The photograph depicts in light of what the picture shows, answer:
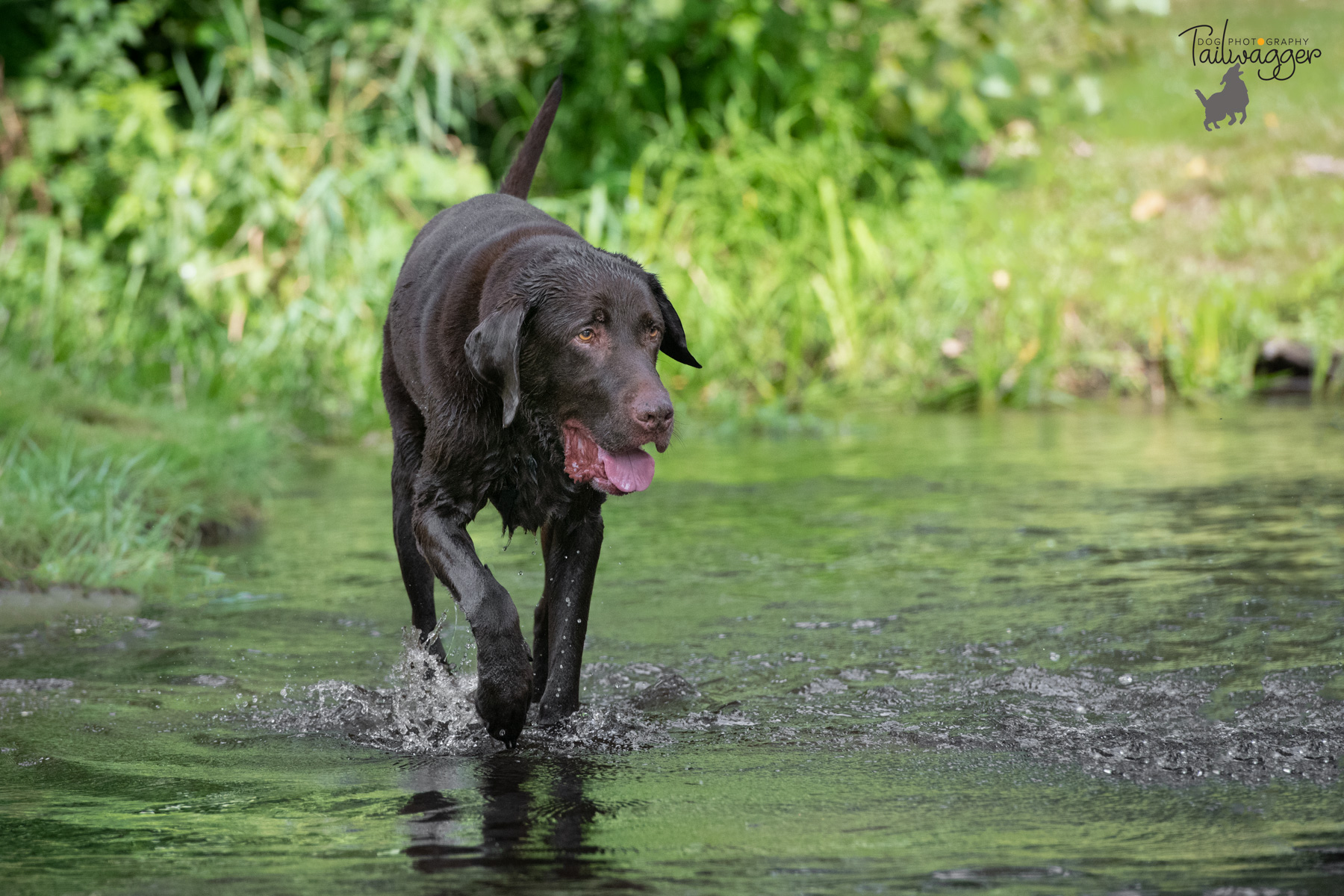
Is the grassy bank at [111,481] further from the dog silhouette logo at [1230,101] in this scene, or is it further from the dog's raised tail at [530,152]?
the dog silhouette logo at [1230,101]

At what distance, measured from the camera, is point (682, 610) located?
5020mm

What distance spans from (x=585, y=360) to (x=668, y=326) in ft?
1.19

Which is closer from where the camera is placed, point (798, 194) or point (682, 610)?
point (682, 610)

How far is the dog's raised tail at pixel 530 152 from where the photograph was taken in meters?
4.94

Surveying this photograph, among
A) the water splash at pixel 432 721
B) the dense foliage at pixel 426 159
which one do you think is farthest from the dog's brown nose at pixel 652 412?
the dense foliage at pixel 426 159

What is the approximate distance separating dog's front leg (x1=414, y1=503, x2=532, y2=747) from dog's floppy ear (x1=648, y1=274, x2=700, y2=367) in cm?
70

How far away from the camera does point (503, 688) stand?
345cm

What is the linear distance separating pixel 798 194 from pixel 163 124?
4.68m

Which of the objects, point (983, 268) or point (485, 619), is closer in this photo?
point (485, 619)

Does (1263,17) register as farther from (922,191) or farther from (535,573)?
(535,573)

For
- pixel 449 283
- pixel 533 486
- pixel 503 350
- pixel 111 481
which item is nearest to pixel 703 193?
pixel 111 481

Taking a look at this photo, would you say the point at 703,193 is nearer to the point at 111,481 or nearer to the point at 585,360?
the point at 111,481

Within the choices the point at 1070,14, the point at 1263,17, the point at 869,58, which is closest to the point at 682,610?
the point at 869,58

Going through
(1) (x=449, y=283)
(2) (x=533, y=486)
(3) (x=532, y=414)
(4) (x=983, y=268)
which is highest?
(4) (x=983, y=268)
